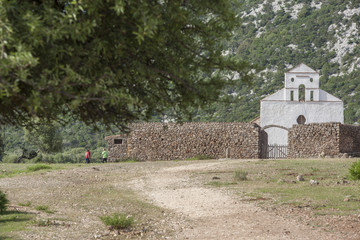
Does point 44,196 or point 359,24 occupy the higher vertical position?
point 359,24

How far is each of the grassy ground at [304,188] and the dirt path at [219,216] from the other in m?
0.89

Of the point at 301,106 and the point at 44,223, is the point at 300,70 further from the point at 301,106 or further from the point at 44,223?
the point at 44,223

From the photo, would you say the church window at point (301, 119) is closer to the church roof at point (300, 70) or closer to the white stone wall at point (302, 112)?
the white stone wall at point (302, 112)

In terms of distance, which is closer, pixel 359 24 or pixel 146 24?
pixel 146 24

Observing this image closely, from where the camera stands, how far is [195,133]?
3512 centimetres

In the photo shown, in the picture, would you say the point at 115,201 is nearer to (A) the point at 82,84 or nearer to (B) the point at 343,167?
(A) the point at 82,84

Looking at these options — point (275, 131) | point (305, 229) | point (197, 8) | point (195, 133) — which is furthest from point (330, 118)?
point (197, 8)

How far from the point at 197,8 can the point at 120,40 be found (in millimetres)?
1262

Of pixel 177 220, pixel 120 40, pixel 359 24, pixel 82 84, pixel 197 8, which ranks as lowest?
pixel 177 220

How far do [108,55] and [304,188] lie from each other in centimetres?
1015

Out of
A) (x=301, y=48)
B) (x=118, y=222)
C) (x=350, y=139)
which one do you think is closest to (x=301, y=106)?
(x=350, y=139)

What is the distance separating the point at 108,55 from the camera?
5.88 m

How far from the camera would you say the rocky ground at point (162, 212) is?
9.33 m

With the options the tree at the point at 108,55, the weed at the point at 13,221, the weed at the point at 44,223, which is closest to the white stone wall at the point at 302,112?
the weed at the point at 13,221
